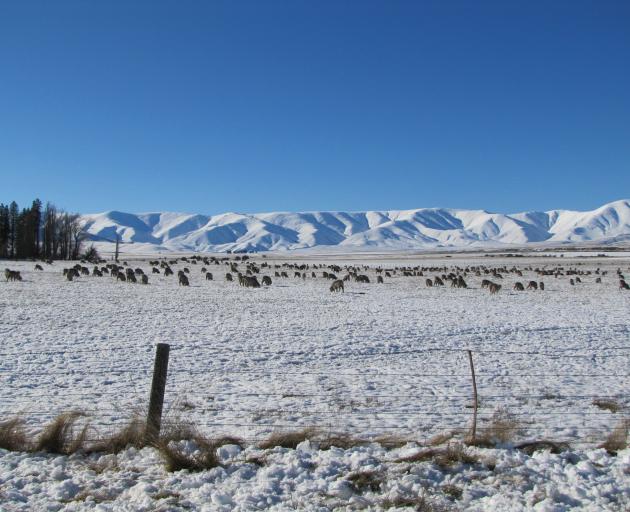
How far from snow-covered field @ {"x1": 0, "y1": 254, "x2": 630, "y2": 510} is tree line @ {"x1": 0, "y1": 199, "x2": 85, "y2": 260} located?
72838 mm

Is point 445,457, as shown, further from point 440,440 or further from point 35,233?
point 35,233

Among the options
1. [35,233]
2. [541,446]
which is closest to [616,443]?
[541,446]

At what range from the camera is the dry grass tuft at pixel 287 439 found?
6305mm

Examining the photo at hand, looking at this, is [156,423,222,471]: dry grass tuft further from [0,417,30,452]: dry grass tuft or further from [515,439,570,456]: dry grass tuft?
[515,439,570,456]: dry grass tuft

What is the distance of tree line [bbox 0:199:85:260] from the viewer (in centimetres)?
8669

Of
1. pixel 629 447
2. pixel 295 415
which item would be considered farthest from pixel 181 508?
pixel 629 447

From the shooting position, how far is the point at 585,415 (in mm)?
8164

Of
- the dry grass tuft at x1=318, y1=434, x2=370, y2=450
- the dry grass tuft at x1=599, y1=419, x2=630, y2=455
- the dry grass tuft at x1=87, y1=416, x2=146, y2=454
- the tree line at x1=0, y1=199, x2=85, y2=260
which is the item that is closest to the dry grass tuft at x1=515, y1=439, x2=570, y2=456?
the dry grass tuft at x1=599, y1=419, x2=630, y2=455

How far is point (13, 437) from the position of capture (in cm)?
638

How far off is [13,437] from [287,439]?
3293 millimetres

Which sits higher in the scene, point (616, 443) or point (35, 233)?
point (35, 233)

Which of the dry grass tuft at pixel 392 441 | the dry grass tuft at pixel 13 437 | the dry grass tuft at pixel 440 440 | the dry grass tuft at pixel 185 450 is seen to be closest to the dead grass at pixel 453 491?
the dry grass tuft at pixel 440 440

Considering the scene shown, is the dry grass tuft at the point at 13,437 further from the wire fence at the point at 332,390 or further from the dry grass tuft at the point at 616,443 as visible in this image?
the dry grass tuft at the point at 616,443

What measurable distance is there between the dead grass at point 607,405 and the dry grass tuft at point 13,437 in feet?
27.3
